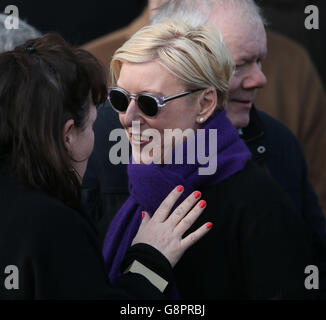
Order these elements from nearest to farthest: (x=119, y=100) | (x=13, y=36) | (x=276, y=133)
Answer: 1. (x=119, y=100)
2. (x=13, y=36)
3. (x=276, y=133)

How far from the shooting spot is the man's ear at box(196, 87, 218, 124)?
232 centimetres

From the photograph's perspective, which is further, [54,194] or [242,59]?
[242,59]

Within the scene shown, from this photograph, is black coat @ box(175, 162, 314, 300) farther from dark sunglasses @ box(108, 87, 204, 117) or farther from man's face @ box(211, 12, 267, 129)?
man's face @ box(211, 12, 267, 129)

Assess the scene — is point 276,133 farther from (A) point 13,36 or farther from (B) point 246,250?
(A) point 13,36

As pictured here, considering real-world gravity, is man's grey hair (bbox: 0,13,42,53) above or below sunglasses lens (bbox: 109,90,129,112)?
above

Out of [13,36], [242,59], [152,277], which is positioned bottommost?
[152,277]

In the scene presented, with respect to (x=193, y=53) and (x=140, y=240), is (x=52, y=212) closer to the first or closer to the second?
(x=140, y=240)

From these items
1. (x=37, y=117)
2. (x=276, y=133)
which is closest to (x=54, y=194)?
(x=37, y=117)

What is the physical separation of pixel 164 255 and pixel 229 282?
0.87 feet

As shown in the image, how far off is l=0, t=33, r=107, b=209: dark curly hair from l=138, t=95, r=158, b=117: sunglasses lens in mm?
299

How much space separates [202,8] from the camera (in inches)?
106

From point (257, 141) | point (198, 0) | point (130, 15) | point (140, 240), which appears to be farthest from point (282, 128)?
point (130, 15)

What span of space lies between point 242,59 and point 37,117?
1.07m

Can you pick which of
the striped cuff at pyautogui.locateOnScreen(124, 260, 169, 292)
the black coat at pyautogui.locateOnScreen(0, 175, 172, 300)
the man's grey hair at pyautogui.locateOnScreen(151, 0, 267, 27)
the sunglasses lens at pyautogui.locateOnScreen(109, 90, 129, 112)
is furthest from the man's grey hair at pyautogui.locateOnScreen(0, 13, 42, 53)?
the striped cuff at pyautogui.locateOnScreen(124, 260, 169, 292)
